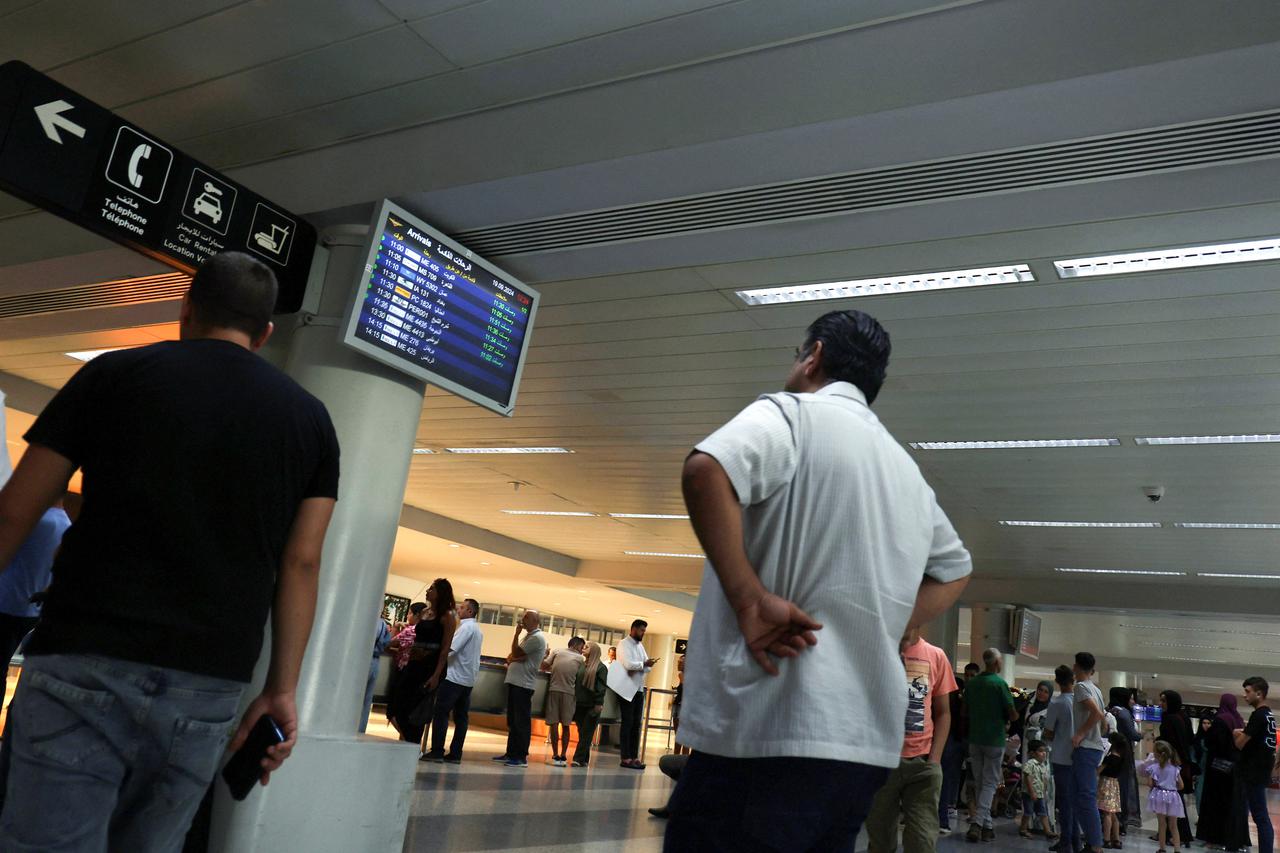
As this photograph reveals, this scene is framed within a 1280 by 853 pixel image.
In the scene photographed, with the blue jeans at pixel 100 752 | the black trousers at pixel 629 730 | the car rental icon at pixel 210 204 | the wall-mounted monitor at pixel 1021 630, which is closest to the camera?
the blue jeans at pixel 100 752

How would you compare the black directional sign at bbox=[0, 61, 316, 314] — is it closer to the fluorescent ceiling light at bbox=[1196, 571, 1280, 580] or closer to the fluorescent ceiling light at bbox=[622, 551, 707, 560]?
the fluorescent ceiling light at bbox=[1196, 571, 1280, 580]

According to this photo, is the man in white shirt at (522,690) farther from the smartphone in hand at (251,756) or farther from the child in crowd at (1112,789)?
the smartphone in hand at (251,756)

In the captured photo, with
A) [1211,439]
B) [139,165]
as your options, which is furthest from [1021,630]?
[139,165]

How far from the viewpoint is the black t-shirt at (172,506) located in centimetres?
156

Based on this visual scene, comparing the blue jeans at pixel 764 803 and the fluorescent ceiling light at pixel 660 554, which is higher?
the fluorescent ceiling light at pixel 660 554

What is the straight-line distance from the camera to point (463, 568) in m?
23.1

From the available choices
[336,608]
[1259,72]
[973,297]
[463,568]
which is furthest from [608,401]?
[463,568]

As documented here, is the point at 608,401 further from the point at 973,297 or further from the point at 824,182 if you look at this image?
the point at 824,182

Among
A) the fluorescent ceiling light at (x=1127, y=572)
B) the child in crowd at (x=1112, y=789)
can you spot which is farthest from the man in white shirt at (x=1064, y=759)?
the fluorescent ceiling light at (x=1127, y=572)

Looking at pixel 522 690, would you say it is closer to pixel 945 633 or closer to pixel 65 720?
pixel 945 633

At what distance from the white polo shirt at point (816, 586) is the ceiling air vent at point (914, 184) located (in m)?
2.78

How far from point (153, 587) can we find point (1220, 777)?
11.9m

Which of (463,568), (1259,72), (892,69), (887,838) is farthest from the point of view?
(463,568)

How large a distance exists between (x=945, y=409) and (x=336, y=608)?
17.3ft
